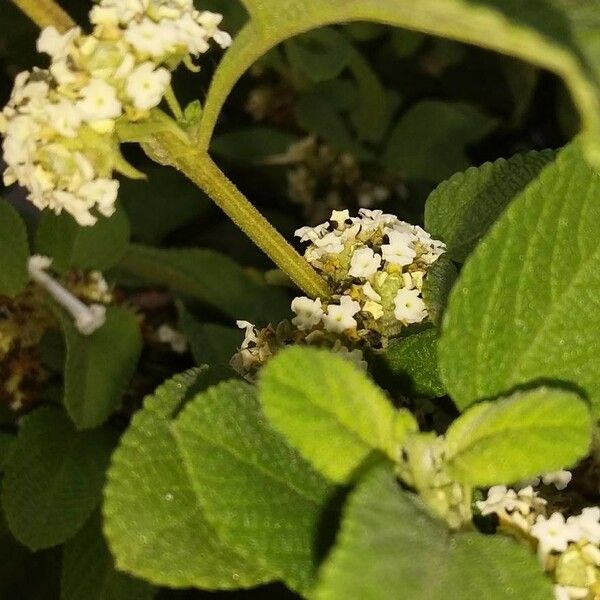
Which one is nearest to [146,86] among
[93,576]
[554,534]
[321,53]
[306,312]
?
[306,312]

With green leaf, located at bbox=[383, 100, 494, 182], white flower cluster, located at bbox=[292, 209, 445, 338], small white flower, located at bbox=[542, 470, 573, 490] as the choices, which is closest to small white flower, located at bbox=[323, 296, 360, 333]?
white flower cluster, located at bbox=[292, 209, 445, 338]

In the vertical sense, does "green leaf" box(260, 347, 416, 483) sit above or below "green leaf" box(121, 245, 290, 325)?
above

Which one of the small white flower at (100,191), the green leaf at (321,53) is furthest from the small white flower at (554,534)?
the green leaf at (321,53)

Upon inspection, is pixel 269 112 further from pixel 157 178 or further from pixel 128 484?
pixel 128 484

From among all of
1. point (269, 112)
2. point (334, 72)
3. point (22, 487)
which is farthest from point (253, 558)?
point (269, 112)

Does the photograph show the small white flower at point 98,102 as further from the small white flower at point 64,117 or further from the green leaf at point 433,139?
the green leaf at point 433,139

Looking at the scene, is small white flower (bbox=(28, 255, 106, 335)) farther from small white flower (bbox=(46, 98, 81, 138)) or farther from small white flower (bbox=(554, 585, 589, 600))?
small white flower (bbox=(554, 585, 589, 600))

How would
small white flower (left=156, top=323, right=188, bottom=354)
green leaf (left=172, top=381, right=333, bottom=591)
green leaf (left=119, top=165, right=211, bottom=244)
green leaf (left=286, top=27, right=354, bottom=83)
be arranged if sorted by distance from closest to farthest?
green leaf (left=172, top=381, right=333, bottom=591), small white flower (left=156, top=323, right=188, bottom=354), green leaf (left=286, top=27, right=354, bottom=83), green leaf (left=119, top=165, right=211, bottom=244)
